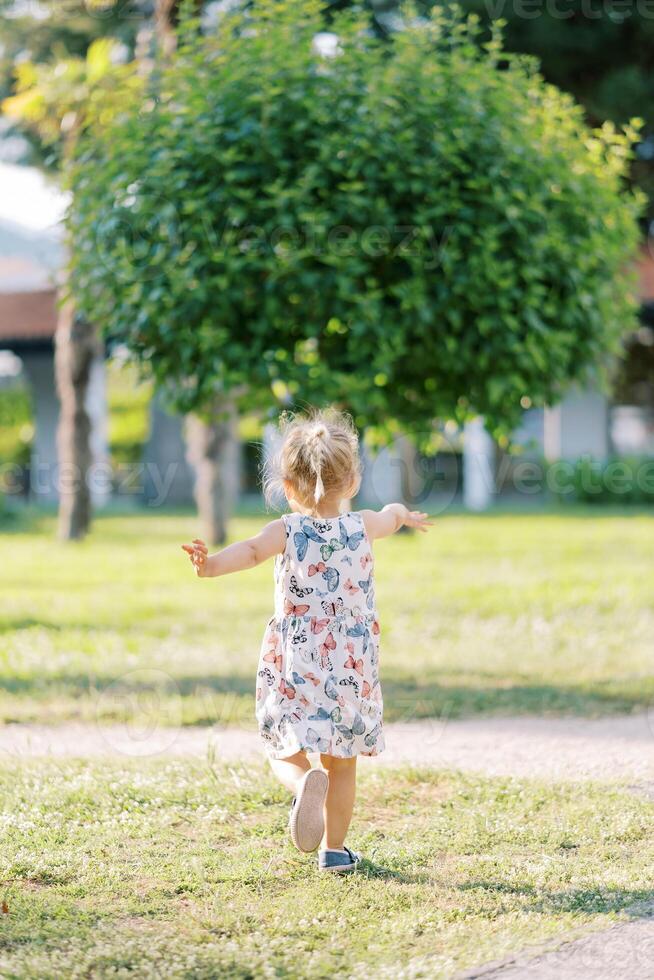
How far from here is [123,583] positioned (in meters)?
11.4

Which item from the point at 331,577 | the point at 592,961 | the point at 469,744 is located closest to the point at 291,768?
the point at 331,577

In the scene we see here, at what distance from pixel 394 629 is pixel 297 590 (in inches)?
210

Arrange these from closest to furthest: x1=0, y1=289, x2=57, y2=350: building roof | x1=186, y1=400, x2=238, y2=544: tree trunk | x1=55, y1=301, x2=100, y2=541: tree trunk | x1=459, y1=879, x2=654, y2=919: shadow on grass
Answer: x1=459, y1=879, x2=654, y2=919: shadow on grass, x1=186, y1=400, x2=238, y2=544: tree trunk, x1=55, y1=301, x2=100, y2=541: tree trunk, x1=0, y1=289, x2=57, y2=350: building roof

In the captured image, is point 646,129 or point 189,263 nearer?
point 189,263

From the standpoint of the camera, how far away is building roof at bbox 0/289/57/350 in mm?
20969

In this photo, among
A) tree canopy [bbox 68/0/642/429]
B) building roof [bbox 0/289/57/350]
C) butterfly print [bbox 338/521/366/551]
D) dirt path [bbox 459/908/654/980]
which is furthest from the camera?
building roof [bbox 0/289/57/350]

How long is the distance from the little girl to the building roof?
17637mm

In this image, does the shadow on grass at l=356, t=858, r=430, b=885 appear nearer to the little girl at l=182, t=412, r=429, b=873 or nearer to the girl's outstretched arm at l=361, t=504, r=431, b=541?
the little girl at l=182, t=412, r=429, b=873

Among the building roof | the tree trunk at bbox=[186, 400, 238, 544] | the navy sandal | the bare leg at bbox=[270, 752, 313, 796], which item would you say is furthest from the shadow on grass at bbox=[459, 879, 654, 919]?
the building roof

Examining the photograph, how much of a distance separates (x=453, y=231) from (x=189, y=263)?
4.01ft

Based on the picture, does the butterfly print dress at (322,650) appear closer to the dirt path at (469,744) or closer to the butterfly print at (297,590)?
the butterfly print at (297,590)

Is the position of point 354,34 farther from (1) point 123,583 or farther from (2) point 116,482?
(2) point 116,482

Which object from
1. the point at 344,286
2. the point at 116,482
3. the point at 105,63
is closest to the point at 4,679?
the point at 344,286

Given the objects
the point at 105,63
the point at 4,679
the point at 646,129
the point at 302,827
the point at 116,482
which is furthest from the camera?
the point at 116,482
